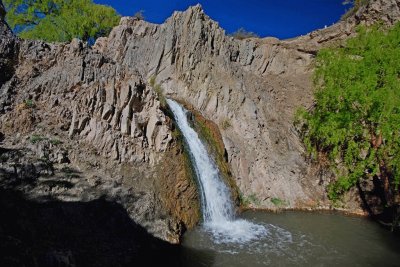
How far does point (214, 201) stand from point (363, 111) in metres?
9.06

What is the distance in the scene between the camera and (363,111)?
17.8 metres

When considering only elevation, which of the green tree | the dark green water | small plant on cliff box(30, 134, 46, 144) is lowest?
the dark green water

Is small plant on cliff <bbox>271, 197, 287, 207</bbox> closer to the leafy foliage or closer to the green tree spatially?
the leafy foliage

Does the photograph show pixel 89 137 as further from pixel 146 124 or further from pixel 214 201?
pixel 214 201

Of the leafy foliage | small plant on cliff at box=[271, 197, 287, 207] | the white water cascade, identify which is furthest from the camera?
small plant on cliff at box=[271, 197, 287, 207]

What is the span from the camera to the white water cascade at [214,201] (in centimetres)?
1465

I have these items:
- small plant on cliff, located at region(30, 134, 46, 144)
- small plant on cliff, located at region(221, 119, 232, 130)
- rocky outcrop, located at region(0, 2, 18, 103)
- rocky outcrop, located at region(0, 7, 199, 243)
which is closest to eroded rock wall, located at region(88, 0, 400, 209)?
small plant on cliff, located at region(221, 119, 232, 130)

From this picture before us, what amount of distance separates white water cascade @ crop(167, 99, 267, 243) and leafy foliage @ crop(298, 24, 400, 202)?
669 centimetres

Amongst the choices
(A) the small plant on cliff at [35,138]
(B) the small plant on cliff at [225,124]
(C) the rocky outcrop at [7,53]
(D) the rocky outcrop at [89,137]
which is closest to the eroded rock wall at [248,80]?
(B) the small plant on cliff at [225,124]

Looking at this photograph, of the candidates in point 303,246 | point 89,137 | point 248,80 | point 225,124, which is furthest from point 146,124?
point 248,80

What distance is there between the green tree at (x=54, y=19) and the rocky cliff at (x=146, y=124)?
10964mm

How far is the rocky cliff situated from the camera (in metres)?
13.0

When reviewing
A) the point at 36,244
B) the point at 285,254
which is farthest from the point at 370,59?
the point at 36,244

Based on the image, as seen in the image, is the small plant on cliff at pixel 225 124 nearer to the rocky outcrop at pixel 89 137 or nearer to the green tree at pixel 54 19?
the rocky outcrop at pixel 89 137
